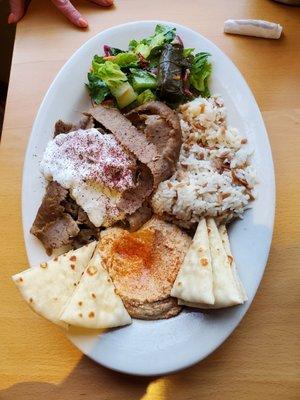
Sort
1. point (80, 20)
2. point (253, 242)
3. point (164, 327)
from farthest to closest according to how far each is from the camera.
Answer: point (80, 20) < point (253, 242) < point (164, 327)

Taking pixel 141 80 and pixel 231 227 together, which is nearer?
pixel 231 227

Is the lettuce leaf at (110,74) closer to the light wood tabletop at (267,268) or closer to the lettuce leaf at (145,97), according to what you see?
the lettuce leaf at (145,97)

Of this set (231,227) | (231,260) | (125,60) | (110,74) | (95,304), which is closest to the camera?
(95,304)

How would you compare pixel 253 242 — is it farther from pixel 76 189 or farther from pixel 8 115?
pixel 8 115

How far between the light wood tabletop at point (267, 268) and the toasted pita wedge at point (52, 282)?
237 millimetres

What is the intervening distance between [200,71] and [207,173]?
682mm

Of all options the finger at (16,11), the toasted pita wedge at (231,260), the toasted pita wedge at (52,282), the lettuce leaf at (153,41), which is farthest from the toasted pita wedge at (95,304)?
the finger at (16,11)

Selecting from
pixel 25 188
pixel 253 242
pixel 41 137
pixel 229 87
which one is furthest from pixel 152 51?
pixel 253 242

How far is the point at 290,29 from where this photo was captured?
3246 millimetres

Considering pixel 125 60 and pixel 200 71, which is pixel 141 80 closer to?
pixel 125 60

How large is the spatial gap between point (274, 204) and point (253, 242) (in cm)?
25

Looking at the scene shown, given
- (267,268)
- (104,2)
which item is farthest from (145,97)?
(267,268)

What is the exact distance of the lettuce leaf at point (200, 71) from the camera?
9.60ft

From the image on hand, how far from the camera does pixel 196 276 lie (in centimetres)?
233
